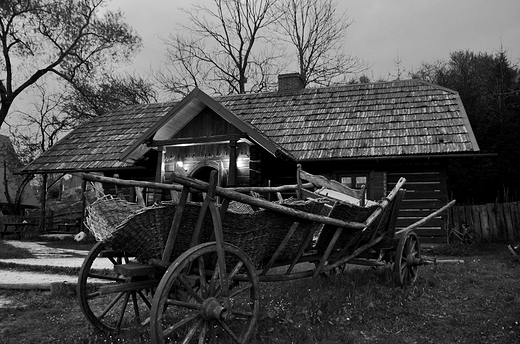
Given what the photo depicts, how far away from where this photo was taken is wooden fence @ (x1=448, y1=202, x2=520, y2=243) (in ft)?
40.7

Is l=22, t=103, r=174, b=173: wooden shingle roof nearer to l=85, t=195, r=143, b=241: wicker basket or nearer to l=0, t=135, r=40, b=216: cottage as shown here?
l=0, t=135, r=40, b=216: cottage

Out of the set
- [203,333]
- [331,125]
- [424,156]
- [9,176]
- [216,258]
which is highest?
[331,125]

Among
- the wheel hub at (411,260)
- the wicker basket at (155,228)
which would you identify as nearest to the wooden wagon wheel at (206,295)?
the wicker basket at (155,228)

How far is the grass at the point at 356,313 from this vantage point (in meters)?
4.14

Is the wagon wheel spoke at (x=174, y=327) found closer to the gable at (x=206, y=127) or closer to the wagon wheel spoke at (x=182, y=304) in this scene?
the wagon wheel spoke at (x=182, y=304)

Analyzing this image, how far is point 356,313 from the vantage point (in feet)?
15.4

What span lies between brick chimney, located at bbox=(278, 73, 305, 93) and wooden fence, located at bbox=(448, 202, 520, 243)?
7.87 m

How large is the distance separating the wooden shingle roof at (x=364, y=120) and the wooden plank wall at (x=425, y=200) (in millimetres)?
1063

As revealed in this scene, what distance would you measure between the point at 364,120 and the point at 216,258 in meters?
11.4

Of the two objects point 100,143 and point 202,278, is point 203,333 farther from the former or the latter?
point 100,143

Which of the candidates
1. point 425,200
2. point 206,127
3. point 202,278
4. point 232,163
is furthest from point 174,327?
point 425,200

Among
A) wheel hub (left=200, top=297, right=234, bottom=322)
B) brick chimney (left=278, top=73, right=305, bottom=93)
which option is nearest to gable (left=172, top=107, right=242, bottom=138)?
brick chimney (left=278, top=73, right=305, bottom=93)

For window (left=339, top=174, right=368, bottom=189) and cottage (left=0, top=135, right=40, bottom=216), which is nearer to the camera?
window (left=339, top=174, right=368, bottom=189)

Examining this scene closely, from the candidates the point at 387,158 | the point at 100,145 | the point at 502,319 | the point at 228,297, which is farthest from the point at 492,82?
the point at 228,297
